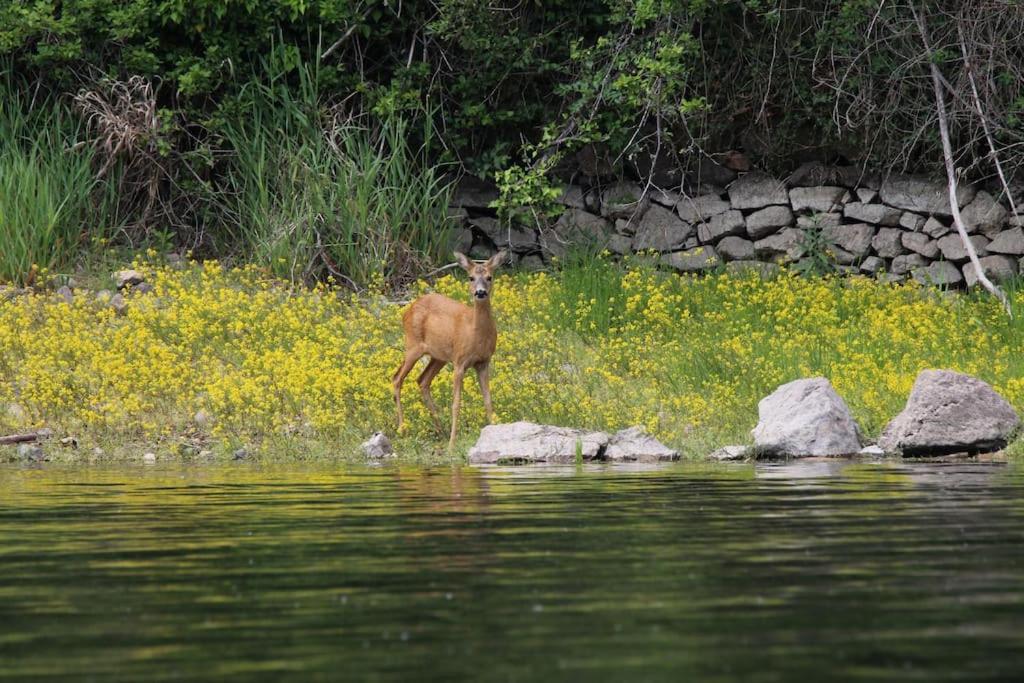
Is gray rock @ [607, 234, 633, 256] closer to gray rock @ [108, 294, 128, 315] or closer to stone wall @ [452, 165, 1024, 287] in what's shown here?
stone wall @ [452, 165, 1024, 287]

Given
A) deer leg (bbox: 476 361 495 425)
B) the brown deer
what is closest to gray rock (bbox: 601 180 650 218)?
the brown deer

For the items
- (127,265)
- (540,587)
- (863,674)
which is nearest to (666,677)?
(863,674)

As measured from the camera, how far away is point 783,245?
63.5 feet

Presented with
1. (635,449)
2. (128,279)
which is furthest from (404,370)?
(128,279)

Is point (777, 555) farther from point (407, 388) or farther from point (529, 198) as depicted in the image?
point (529, 198)

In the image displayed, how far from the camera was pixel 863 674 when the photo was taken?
14.2 ft

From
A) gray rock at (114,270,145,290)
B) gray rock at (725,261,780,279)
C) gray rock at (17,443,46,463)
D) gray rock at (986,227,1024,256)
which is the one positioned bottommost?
gray rock at (17,443,46,463)

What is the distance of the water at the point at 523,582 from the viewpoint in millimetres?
4641

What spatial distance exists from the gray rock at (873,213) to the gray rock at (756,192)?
73cm

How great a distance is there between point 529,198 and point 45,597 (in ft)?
42.7

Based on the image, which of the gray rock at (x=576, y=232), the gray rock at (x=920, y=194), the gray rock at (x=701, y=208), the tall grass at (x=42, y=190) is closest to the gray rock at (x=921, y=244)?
the gray rock at (x=920, y=194)

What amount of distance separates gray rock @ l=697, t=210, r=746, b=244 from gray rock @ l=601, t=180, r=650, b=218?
736 mm

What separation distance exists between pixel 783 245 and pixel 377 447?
25.2ft

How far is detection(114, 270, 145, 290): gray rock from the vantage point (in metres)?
18.6
